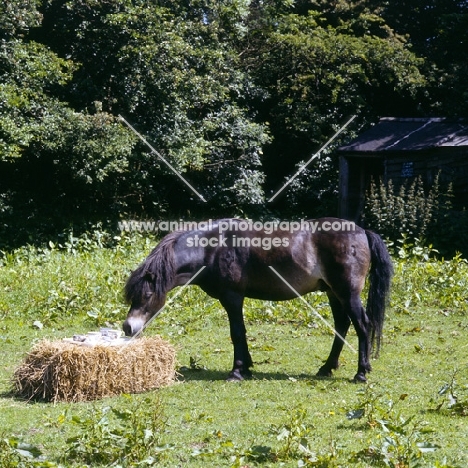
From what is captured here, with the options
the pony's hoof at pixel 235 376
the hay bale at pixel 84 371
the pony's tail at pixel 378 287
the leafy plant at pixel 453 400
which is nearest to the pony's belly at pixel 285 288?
the pony's tail at pixel 378 287

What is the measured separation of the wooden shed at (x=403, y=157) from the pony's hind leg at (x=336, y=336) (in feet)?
37.4

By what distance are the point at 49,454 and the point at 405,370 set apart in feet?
14.6

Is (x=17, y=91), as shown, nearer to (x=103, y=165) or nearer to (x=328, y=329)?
(x=103, y=165)

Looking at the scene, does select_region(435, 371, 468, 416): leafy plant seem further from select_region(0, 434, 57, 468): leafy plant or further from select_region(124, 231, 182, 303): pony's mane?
select_region(0, 434, 57, 468): leafy plant

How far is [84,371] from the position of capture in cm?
763

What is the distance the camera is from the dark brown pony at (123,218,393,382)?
866cm

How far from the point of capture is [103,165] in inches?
704

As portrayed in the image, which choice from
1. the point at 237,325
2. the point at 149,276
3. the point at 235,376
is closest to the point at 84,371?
the point at 149,276

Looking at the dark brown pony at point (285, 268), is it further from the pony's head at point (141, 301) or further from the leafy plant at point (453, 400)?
the leafy plant at point (453, 400)

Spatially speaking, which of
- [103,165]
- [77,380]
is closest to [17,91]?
[103,165]

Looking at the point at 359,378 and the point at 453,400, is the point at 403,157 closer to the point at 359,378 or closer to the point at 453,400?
the point at 359,378

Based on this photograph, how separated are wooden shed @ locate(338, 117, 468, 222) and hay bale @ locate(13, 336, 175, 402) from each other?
13088 millimetres

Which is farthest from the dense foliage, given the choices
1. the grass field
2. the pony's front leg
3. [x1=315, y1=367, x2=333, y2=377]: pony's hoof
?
[x1=315, y1=367, x2=333, y2=377]: pony's hoof

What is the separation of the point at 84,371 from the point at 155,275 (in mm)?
1296
